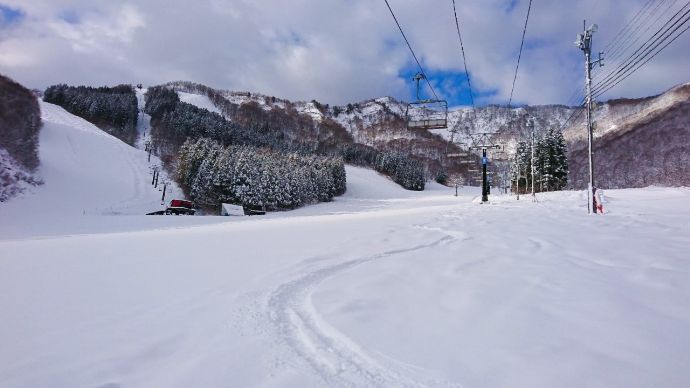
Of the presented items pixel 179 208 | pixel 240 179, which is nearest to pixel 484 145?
pixel 240 179

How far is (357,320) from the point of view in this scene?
14.8ft

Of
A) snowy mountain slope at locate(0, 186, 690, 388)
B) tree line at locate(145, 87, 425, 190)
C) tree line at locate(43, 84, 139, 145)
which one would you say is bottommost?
snowy mountain slope at locate(0, 186, 690, 388)

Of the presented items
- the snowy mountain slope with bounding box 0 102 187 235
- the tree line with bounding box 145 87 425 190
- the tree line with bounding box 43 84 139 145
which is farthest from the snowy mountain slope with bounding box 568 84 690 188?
the tree line with bounding box 43 84 139 145

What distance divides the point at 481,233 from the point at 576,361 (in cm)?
899

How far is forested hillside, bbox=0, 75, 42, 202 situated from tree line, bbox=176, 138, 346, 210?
18.6m

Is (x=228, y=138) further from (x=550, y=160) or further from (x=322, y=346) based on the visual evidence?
(x=322, y=346)

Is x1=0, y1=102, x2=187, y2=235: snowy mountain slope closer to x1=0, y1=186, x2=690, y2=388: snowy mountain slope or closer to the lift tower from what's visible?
x1=0, y1=186, x2=690, y2=388: snowy mountain slope

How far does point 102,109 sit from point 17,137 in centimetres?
8039

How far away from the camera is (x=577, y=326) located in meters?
4.12

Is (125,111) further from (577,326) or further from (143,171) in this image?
(577,326)

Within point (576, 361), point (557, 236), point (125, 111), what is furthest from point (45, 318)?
point (125, 111)

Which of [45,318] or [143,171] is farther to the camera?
[143,171]

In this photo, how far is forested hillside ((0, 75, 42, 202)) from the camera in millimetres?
40500

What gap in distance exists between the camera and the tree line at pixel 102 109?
385 feet
